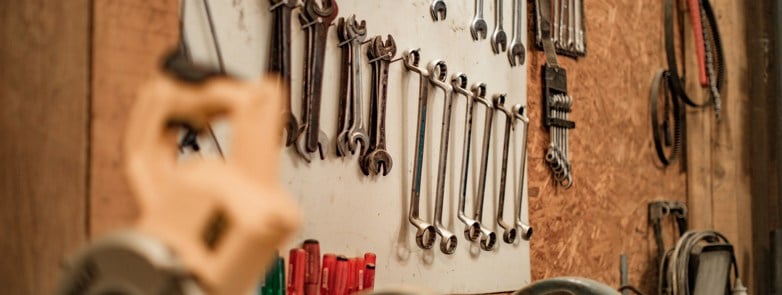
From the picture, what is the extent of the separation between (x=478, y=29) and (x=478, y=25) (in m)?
0.01

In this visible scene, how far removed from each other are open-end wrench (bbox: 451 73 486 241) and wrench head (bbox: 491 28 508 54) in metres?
0.19

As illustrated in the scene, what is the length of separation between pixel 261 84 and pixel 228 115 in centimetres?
4

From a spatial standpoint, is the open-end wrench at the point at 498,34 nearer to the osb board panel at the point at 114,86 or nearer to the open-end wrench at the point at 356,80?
the open-end wrench at the point at 356,80

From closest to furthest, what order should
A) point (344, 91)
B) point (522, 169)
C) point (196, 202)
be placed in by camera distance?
point (196, 202), point (344, 91), point (522, 169)

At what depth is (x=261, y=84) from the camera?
88 centimetres

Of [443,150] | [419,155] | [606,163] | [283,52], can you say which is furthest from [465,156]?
[606,163]

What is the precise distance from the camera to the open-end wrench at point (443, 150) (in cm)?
229

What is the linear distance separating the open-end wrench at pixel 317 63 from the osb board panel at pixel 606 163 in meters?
0.96

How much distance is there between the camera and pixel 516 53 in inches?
104

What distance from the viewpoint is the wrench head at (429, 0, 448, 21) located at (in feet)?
7.57

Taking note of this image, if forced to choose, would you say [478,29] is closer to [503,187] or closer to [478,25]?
[478,25]

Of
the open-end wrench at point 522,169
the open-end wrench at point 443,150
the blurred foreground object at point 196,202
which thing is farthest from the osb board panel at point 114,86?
the open-end wrench at point 522,169

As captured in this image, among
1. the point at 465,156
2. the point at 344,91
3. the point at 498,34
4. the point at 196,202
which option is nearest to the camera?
the point at 196,202

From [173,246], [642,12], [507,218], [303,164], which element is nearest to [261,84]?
[173,246]
